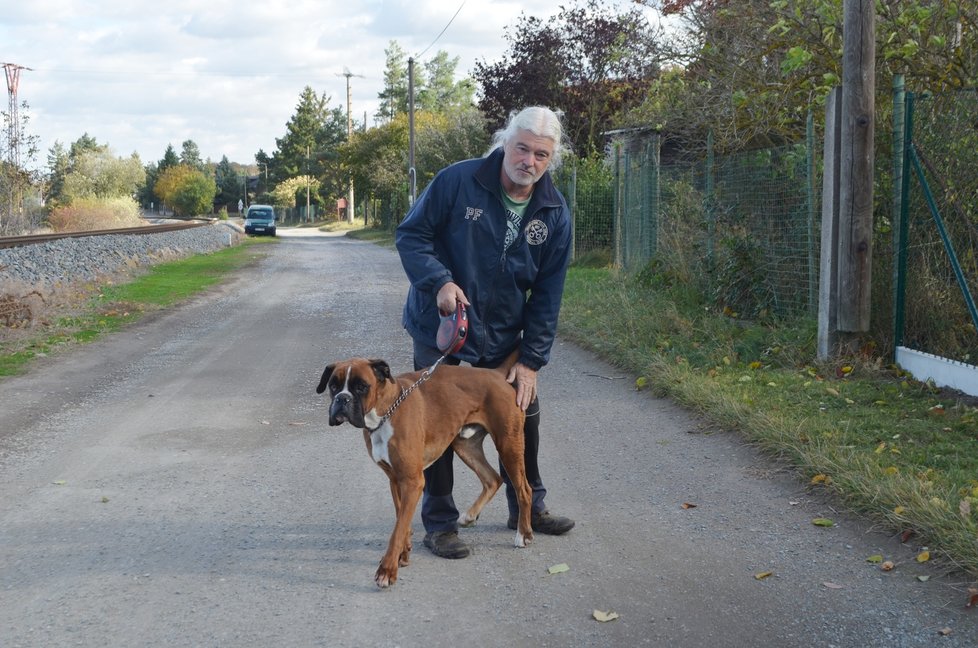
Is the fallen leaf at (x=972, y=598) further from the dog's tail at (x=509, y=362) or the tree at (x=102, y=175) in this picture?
the tree at (x=102, y=175)

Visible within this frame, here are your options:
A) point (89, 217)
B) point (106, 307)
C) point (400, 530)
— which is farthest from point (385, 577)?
point (89, 217)

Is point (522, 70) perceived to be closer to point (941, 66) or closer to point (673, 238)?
point (673, 238)

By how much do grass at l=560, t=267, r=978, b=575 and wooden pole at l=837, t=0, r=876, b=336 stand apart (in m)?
0.52

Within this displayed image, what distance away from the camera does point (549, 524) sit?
482 centimetres

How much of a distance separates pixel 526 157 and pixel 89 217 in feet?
167

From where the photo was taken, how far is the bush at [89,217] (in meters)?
47.7

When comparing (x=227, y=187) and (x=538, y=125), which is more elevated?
(x=227, y=187)

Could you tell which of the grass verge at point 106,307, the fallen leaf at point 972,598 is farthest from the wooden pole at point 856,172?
the grass verge at point 106,307

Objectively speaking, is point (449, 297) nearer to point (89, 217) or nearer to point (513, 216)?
point (513, 216)

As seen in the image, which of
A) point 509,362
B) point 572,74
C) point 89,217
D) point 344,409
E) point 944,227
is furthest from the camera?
point 89,217

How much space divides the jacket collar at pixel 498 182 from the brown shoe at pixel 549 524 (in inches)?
60.1

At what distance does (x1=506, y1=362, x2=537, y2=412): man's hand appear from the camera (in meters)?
4.67

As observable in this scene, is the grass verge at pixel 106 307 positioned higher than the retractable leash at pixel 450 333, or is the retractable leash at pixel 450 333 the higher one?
the retractable leash at pixel 450 333

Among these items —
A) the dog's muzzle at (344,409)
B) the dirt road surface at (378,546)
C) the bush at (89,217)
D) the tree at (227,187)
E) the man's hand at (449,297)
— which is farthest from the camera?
the tree at (227,187)
